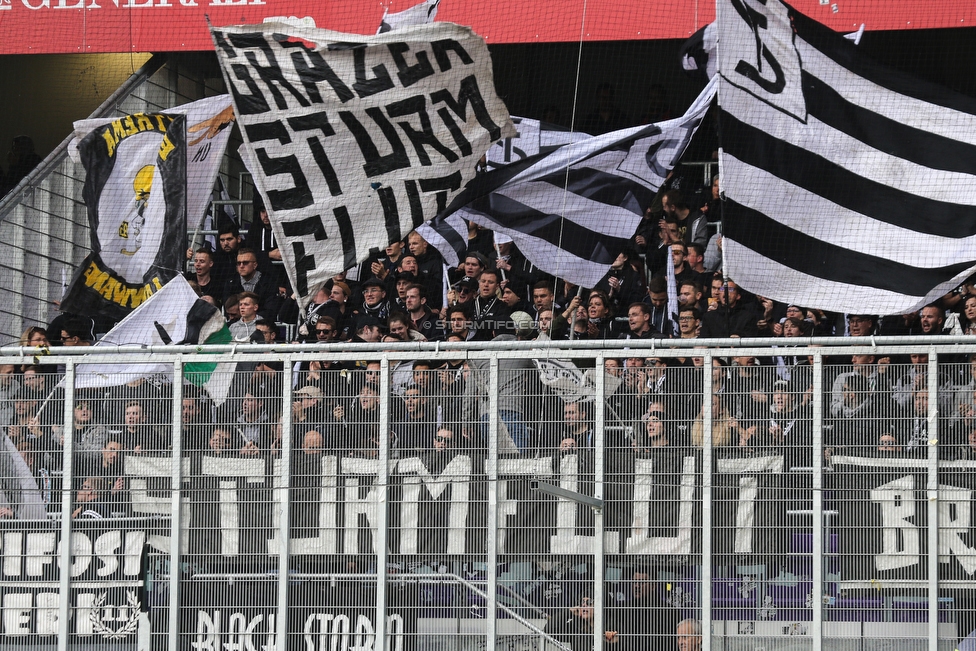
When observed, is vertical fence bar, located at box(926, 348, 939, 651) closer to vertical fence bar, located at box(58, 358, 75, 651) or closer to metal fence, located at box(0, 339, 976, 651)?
metal fence, located at box(0, 339, 976, 651)

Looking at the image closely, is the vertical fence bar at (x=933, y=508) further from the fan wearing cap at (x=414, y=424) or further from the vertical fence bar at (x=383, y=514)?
the vertical fence bar at (x=383, y=514)

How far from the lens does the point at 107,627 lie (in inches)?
271

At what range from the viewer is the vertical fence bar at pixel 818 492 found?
649 cm

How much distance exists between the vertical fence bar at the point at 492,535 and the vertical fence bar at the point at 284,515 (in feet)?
3.49

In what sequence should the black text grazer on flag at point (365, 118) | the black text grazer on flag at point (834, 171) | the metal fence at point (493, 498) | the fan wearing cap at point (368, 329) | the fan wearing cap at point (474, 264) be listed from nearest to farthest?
1. the metal fence at point (493, 498)
2. the black text grazer on flag at point (834, 171)
3. the black text grazer on flag at point (365, 118)
4. the fan wearing cap at point (368, 329)
5. the fan wearing cap at point (474, 264)

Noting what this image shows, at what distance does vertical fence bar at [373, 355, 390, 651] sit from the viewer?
674cm

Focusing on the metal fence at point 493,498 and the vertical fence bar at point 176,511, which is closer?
the metal fence at point 493,498

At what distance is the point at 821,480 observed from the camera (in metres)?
6.53

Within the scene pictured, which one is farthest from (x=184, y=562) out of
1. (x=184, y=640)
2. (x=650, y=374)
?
(x=650, y=374)

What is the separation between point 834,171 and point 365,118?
324 cm

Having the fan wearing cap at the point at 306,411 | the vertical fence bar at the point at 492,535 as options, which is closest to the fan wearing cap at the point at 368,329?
the fan wearing cap at the point at 306,411

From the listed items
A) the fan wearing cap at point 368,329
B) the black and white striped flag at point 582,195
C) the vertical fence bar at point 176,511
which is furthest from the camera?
the black and white striped flag at point 582,195

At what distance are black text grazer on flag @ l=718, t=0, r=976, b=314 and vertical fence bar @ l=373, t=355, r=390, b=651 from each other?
7.75 feet

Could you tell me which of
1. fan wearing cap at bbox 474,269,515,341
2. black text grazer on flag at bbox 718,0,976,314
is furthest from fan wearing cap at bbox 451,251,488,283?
black text grazer on flag at bbox 718,0,976,314
